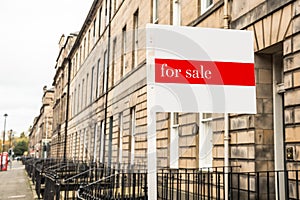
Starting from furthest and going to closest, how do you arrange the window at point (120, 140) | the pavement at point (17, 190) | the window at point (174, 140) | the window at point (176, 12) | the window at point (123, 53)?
the window at point (123, 53) → the pavement at point (17, 190) → the window at point (120, 140) → the window at point (176, 12) → the window at point (174, 140)

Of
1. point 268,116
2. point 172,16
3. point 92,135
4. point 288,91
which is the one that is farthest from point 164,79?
point 92,135

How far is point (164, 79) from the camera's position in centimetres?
380

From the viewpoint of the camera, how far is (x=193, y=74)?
3943 mm

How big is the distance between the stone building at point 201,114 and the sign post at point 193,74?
1688 millimetres

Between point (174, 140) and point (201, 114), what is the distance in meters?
1.82

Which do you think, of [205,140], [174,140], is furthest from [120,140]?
[205,140]

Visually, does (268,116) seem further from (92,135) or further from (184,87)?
(92,135)

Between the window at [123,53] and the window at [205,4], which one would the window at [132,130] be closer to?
the window at [123,53]

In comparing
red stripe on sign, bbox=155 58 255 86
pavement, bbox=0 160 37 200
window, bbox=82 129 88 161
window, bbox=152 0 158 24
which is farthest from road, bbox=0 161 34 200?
red stripe on sign, bbox=155 58 255 86

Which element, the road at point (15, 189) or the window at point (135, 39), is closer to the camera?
the window at point (135, 39)

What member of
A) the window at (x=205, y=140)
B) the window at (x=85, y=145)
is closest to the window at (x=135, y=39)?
the window at (x=205, y=140)

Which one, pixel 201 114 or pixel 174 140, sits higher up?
pixel 201 114

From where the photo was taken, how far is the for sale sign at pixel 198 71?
150 inches

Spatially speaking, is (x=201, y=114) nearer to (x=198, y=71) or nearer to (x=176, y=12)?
(x=176, y=12)
